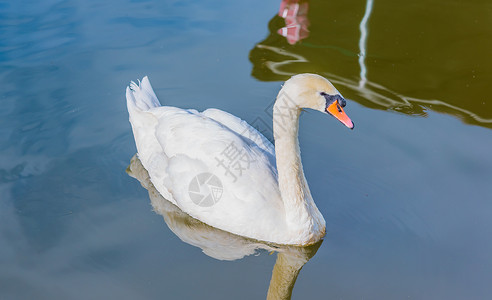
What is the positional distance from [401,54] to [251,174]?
374cm

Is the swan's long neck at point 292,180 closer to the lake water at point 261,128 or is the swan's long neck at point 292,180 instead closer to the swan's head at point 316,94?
the swan's head at point 316,94

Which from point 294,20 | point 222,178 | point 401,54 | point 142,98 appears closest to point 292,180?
point 222,178

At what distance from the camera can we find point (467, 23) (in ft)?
26.9

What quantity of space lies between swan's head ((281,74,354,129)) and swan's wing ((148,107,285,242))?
782 mm

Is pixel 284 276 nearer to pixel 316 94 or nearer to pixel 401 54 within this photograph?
pixel 316 94

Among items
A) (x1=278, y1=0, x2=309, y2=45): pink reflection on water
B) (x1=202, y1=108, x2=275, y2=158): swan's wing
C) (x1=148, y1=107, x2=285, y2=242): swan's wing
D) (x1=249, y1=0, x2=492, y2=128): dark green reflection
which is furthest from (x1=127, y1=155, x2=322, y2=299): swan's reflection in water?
(x1=278, y1=0, x2=309, y2=45): pink reflection on water

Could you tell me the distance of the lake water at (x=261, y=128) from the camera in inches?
174

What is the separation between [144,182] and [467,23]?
5.35 meters

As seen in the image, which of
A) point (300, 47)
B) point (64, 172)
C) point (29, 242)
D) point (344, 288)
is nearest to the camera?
point (344, 288)

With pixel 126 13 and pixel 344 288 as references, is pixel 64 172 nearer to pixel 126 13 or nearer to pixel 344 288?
pixel 344 288

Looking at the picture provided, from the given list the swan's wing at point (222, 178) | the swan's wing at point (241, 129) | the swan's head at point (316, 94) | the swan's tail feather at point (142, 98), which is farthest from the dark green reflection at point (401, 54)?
the swan's head at point (316, 94)

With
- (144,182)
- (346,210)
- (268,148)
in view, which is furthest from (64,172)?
(346,210)

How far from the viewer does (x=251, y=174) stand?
4.62 m

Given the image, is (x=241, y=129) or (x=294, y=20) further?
(x=294, y=20)
